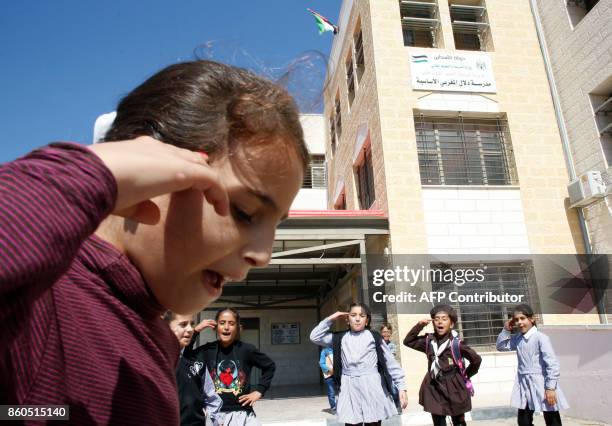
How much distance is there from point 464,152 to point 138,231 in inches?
388

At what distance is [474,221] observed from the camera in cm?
907

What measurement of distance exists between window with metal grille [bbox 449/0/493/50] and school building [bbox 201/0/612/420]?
0.10ft

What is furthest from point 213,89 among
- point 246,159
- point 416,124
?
point 416,124

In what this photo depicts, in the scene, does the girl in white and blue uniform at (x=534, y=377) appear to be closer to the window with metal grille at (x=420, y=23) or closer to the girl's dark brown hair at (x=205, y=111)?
the girl's dark brown hair at (x=205, y=111)

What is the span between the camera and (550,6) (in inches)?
392

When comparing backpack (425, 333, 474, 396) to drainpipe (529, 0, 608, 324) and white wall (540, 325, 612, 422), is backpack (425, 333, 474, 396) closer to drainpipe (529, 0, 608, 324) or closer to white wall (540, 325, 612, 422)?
white wall (540, 325, 612, 422)

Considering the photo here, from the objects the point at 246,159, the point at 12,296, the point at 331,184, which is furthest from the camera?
the point at 331,184

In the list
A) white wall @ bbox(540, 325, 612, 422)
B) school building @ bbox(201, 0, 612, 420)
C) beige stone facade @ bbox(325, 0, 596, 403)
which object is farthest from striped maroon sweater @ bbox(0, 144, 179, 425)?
beige stone facade @ bbox(325, 0, 596, 403)

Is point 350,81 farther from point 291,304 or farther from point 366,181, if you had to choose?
point 291,304

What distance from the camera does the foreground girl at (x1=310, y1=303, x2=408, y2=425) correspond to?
16.6ft

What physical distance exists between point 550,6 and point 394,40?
12.0ft

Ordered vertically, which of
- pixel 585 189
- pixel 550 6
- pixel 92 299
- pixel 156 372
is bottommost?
pixel 156 372

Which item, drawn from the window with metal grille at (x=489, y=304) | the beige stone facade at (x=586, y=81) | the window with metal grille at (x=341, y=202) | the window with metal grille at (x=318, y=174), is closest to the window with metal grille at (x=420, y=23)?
the beige stone facade at (x=586, y=81)

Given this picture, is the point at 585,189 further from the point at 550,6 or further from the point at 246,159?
the point at 246,159
